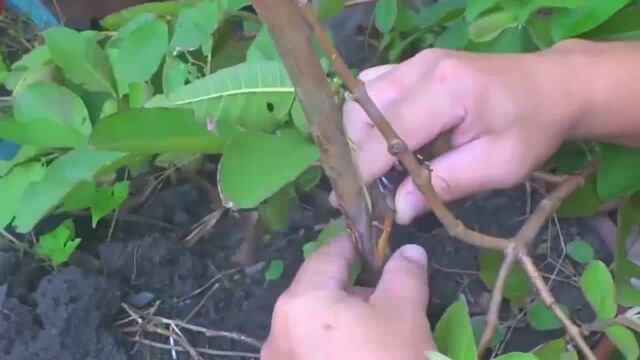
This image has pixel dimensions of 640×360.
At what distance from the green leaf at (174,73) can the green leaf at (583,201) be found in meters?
0.27

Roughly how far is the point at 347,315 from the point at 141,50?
0.80ft

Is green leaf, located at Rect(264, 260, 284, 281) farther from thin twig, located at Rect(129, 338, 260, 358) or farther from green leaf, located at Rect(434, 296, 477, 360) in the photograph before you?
green leaf, located at Rect(434, 296, 477, 360)

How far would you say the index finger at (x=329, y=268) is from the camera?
55 cm

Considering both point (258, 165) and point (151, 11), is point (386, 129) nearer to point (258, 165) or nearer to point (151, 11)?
point (258, 165)

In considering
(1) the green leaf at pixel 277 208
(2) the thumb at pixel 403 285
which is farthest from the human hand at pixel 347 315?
(1) the green leaf at pixel 277 208

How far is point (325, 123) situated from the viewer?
0.47m

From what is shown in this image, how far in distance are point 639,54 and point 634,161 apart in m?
0.08

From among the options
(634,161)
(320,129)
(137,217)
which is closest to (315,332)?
(320,129)

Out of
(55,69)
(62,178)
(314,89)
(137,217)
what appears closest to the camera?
(314,89)

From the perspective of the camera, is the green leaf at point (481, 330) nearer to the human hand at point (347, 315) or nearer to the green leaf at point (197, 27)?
the human hand at point (347, 315)

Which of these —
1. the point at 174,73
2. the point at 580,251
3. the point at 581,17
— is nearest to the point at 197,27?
the point at 174,73

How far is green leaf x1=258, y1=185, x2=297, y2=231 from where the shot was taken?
70cm

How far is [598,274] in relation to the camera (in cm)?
55

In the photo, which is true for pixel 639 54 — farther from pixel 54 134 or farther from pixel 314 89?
pixel 54 134
